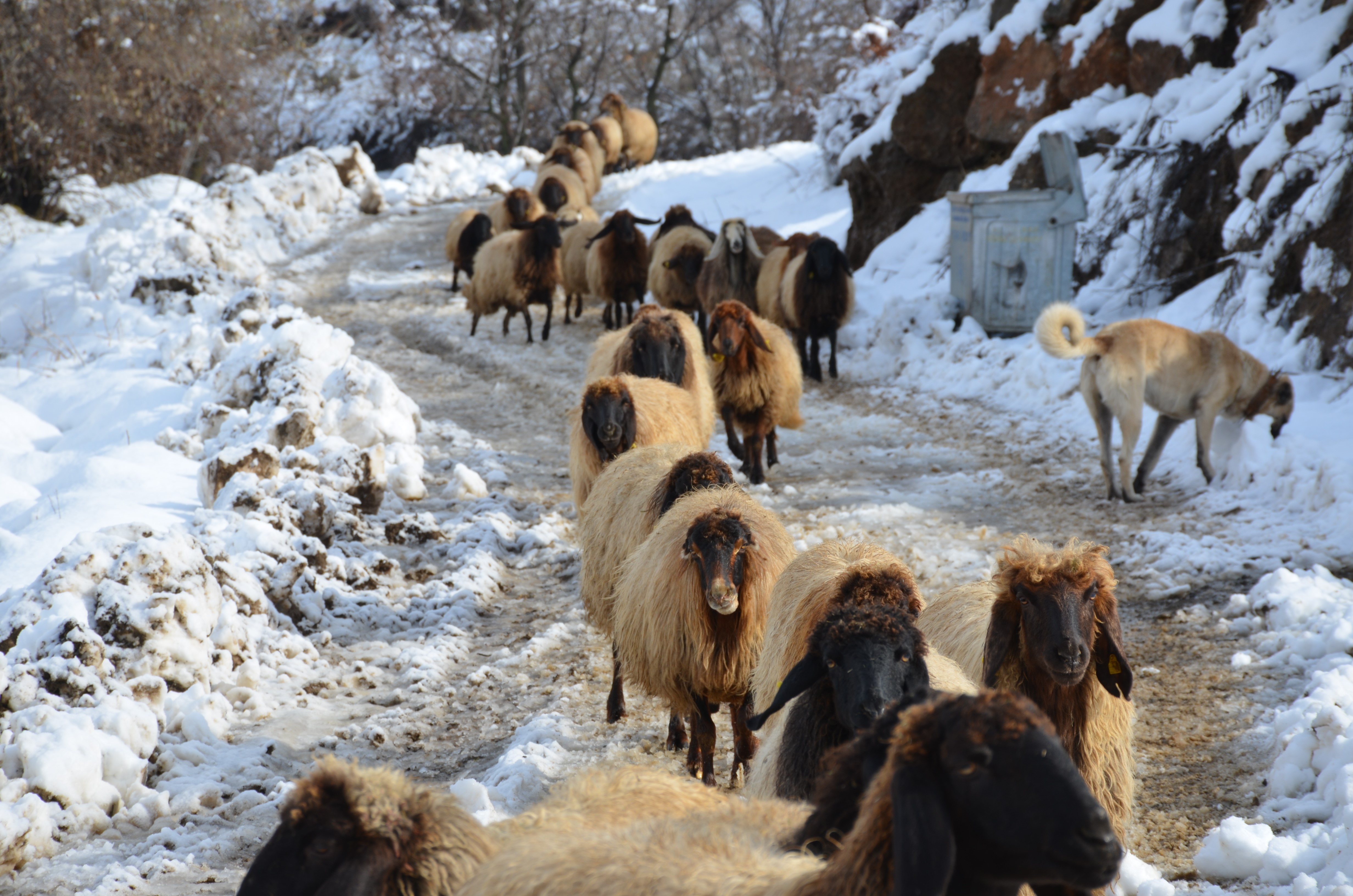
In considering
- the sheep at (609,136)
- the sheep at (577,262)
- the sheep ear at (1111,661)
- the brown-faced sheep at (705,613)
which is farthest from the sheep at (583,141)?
the sheep ear at (1111,661)

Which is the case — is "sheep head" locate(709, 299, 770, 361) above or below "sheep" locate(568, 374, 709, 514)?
above

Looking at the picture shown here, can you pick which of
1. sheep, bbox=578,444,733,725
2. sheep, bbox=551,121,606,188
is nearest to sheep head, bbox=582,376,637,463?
sheep, bbox=578,444,733,725

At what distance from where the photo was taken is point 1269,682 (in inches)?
204

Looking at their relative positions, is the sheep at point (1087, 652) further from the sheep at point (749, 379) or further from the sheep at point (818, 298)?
the sheep at point (818, 298)

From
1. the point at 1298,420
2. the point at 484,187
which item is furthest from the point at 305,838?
the point at 484,187

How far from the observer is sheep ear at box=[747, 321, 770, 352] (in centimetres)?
919

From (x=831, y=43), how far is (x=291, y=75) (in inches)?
675

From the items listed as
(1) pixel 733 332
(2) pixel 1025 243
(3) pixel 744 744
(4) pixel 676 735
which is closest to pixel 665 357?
(1) pixel 733 332

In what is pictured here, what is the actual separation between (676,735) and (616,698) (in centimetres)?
45

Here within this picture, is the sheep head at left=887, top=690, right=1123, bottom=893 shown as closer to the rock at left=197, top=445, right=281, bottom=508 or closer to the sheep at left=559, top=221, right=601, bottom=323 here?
the rock at left=197, top=445, right=281, bottom=508

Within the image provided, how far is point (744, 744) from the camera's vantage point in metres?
4.80

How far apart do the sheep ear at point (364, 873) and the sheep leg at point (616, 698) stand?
305cm

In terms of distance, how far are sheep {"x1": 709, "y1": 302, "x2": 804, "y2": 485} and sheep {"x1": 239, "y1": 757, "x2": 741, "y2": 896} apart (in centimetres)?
658

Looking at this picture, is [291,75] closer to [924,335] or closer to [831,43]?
[831,43]
